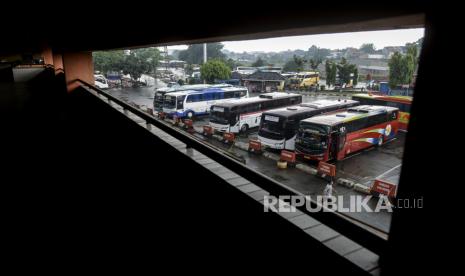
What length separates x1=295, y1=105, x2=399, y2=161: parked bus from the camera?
8695mm

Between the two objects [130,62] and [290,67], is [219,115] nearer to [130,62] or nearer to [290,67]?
[290,67]

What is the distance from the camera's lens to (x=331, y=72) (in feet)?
53.0

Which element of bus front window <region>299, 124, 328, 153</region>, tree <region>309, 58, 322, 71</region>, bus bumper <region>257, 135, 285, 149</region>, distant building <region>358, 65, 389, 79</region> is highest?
tree <region>309, 58, 322, 71</region>

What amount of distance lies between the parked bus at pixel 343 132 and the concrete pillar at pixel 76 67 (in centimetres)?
677

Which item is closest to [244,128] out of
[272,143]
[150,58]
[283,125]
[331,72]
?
[272,143]

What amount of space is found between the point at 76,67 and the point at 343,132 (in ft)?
27.3

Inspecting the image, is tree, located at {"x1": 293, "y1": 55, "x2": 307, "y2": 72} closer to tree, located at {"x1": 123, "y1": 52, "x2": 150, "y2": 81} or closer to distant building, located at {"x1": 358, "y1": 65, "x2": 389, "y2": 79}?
distant building, located at {"x1": 358, "y1": 65, "x2": 389, "y2": 79}

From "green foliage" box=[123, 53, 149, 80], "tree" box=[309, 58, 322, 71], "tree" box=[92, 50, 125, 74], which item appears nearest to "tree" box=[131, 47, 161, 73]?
"green foliage" box=[123, 53, 149, 80]

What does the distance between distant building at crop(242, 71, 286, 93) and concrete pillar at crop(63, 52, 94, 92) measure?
11.3 metres

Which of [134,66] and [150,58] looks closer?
[134,66]

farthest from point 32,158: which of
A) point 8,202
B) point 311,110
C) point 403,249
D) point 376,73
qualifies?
point 376,73

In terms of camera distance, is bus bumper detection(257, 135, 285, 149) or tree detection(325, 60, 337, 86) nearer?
bus bumper detection(257, 135, 285, 149)

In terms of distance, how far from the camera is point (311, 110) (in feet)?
34.3

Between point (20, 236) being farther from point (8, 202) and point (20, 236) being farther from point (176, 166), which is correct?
point (176, 166)
